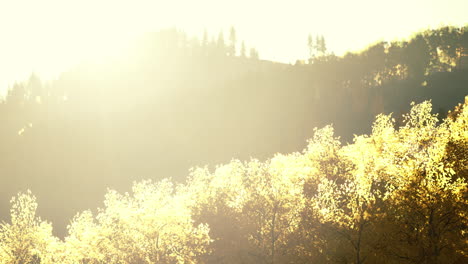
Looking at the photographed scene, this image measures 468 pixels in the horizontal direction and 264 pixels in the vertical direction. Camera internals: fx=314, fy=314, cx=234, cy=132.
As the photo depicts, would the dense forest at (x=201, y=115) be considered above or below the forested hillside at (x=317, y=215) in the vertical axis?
above

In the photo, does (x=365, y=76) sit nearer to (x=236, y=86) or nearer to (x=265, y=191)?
(x=236, y=86)

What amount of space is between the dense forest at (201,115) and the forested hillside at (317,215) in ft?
107

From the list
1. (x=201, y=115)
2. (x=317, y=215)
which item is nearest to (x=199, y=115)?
(x=201, y=115)

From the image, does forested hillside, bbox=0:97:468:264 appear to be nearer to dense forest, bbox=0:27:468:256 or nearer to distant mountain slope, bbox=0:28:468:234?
dense forest, bbox=0:27:468:256

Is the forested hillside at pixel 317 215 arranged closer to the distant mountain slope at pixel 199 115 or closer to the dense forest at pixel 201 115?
the dense forest at pixel 201 115

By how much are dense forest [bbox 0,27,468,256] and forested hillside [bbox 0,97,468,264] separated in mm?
32467

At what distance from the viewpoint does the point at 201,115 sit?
16075 centimetres

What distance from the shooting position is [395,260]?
32938 mm

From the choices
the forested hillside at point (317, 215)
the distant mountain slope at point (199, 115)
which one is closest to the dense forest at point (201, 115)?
the distant mountain slope at point (199, 115)

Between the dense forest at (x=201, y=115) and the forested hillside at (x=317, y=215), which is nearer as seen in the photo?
the forested hillside at (x=317, y=215)

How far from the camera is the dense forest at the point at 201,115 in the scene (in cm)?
11438

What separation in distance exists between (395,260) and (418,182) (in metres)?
8.54

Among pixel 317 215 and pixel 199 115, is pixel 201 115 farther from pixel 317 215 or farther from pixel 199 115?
pixel 317 215

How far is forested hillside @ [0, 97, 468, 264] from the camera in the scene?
31844mm
